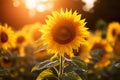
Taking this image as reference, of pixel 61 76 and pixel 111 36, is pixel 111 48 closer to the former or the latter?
pixel 111 36

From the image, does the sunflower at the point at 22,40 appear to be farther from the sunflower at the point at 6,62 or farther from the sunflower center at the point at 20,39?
the sunflower at the point at 6,62

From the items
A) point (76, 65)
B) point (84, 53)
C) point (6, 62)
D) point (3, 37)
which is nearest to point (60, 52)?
point (76, 65)

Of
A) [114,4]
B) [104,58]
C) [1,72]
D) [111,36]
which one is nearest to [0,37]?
[1,72]

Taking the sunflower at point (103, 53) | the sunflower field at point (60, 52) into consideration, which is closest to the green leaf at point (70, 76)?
the sunflower field at point (60, 52)

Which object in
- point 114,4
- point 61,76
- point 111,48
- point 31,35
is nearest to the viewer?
point 61,76

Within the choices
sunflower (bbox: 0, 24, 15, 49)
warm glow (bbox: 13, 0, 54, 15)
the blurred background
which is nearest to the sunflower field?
sunflower (bbox: 0, 24, 15, 49)

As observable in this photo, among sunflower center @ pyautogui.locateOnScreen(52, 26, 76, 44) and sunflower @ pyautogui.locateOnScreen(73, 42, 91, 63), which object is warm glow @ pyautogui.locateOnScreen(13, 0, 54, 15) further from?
sunflower center @ pyautogui.locateOnScreen(52, 26, 76, 44)

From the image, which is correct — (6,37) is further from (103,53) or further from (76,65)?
(103,53)
